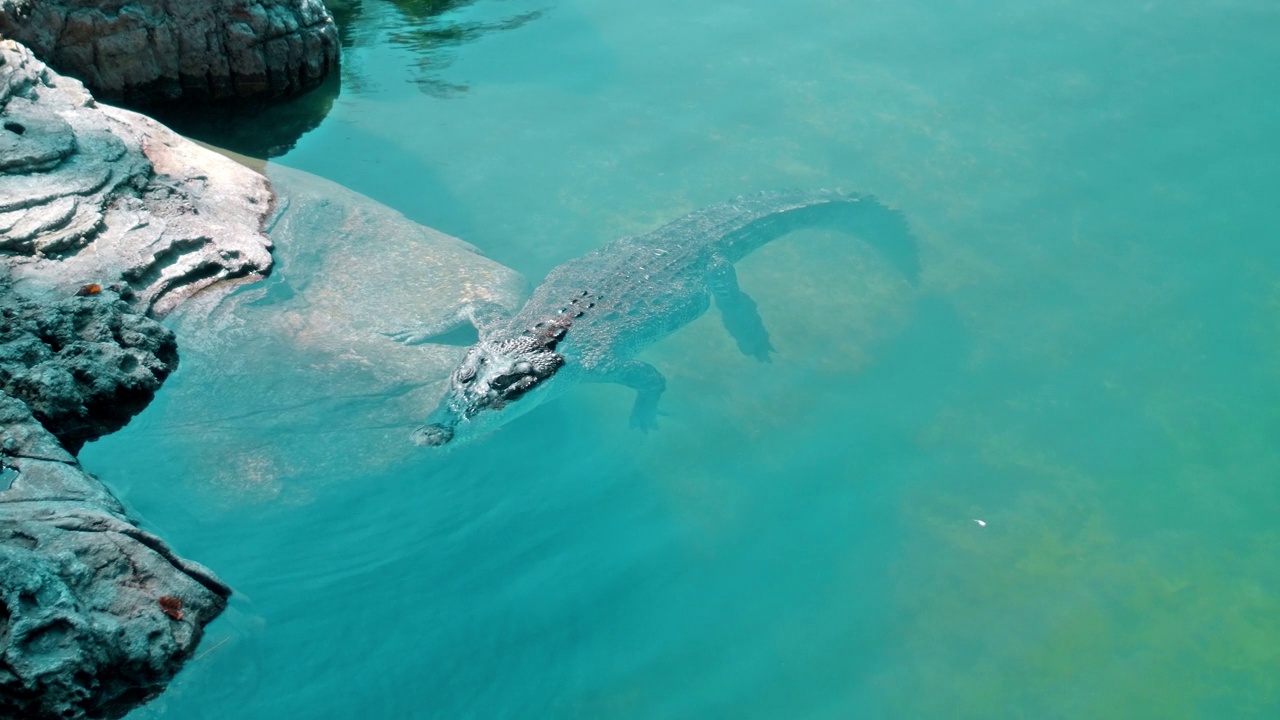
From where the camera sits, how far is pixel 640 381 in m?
5.63

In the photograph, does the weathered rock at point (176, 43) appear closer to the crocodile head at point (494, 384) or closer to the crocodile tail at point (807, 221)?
the crocodile head at point (494, 384)

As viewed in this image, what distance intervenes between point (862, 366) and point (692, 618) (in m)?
2.51

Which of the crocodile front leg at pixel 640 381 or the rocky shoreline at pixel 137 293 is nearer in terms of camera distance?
the rocky shoreline at pixel 137 293

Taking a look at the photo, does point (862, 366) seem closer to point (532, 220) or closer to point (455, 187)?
point (532, 220)

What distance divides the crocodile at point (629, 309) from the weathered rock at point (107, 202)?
1274 mm

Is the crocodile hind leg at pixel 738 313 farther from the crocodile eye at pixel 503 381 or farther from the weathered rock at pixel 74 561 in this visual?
the weathered rock at pixel 74 561

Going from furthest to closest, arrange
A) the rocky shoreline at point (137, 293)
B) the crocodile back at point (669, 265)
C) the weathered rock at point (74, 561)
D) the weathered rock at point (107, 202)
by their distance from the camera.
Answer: the crocodile back at point (669, 265) → the weathered rock at point (107, 202) → the rocky shoreline at point (137, 293) → the weathered rock at point (74, 561)

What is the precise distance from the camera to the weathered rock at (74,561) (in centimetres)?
283

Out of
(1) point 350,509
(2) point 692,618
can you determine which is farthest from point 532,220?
(2) point 692,618

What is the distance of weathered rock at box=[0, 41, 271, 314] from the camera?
4.64m

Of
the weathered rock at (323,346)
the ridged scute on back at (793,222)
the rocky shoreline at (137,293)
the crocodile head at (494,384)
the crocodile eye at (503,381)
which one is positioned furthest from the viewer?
the ridged scute on back at (793,222)

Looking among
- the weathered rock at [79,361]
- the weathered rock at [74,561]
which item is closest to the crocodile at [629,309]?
the weathered rock at [79,361]

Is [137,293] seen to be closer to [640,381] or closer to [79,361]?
[79,361]

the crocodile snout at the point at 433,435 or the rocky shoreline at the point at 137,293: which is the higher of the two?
the rocky shoreline at the point at 137,293
